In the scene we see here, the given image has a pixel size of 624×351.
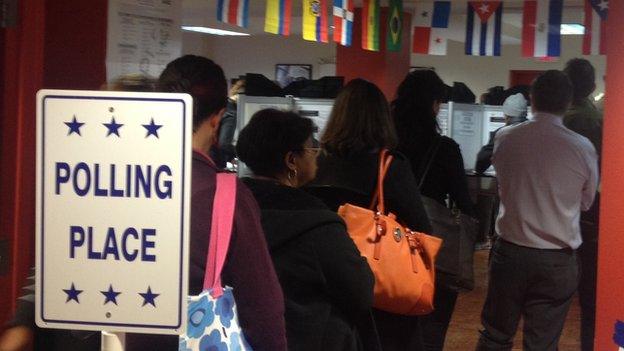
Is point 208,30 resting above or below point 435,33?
above

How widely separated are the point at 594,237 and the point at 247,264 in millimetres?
2615

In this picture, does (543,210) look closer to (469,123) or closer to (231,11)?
(231,11)

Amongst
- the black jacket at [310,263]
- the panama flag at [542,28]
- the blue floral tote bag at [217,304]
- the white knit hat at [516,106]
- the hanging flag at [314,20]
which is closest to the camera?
the blue floral tote bag at [217,304]

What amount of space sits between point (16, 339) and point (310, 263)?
830mm

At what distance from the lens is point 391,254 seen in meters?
2.90

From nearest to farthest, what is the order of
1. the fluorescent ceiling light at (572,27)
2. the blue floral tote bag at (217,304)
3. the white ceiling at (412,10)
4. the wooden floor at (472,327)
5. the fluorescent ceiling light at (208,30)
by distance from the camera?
the blue floral tote bag at (217,304) → the wooden floor at (472,327) → the white ceiling at (412,10) → the fluorescent ceiling light at (572,27) → the fluorescent ceiling light at (208,30)

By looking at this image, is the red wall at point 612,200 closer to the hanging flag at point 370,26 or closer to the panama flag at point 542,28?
the panama flag at point 542,28

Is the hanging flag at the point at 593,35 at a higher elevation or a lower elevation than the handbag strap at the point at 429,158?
higher

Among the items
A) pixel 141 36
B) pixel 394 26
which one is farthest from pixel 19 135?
pixel 394 26

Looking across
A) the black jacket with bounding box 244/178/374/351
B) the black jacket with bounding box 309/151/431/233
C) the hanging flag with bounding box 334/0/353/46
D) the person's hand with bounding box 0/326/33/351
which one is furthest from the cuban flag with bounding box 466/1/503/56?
the person's hand with bounding box 0/326/33/351

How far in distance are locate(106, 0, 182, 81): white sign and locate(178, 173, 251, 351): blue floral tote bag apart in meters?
1.59

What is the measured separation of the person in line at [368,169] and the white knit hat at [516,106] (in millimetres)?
4054

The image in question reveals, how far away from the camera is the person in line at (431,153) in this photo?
351 centimetres

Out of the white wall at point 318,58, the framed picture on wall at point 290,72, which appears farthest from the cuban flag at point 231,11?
the framed picture on wall at point 290,72
